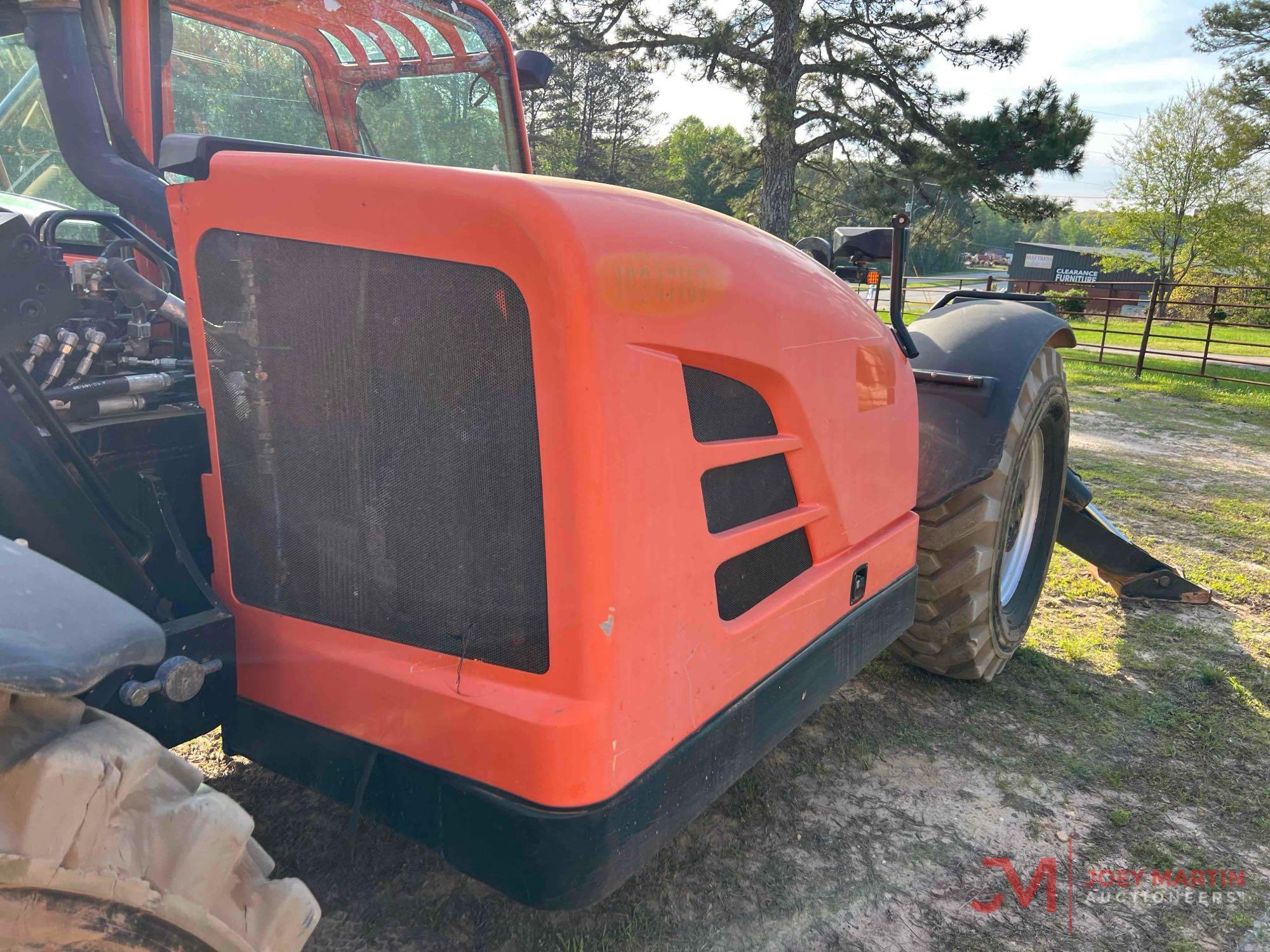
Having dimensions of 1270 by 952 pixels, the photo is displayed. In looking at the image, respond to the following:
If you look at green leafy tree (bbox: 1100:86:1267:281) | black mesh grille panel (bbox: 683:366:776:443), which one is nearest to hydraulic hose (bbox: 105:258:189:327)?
black mesh grille panel (bbox: 683:366:776:443)

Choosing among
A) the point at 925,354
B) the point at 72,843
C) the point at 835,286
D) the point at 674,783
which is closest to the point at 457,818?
the point at 674,783

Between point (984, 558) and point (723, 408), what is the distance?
5.37ft

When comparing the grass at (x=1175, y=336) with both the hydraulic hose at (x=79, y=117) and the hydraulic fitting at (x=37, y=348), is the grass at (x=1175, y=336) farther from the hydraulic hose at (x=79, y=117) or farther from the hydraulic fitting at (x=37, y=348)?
the hydraulic fitting at (x=37, y=348)

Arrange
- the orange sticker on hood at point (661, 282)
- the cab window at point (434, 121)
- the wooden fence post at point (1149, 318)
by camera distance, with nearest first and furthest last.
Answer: the orange sticker on hood at point (661, 282)
the cab window at point (434, 121)
the wooden fence post at point (1149, 318)

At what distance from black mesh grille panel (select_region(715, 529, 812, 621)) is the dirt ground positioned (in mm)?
795

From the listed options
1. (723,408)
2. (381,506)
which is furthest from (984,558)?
(381,506)

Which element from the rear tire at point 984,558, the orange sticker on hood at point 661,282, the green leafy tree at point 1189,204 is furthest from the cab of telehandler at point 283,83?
the green leafy tree at point 1189,204

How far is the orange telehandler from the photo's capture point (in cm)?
116

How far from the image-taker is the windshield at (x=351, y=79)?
2100 millimetres

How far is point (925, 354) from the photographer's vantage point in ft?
9.45

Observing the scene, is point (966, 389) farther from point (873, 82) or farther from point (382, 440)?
point (873, 82)

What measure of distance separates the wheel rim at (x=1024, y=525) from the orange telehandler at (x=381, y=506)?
1.64 m

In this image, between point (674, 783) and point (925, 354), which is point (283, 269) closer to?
point (674, 783)

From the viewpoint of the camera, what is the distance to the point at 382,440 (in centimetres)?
146
